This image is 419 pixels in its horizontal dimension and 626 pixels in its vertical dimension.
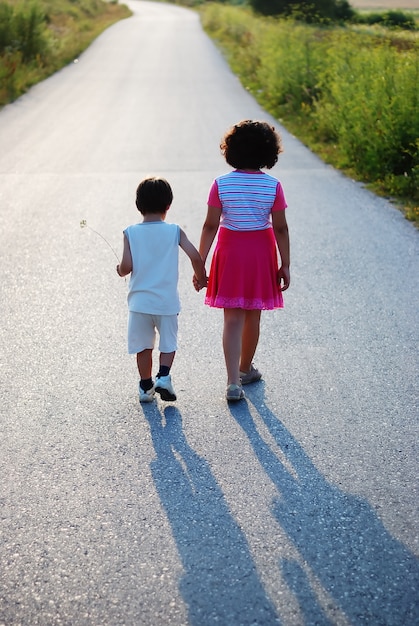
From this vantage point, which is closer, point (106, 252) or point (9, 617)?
point (9, 617)

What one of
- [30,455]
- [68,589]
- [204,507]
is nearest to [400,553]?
[204,507]

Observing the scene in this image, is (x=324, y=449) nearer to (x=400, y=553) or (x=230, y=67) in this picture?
(x=400, y=553)

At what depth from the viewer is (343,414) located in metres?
4.64

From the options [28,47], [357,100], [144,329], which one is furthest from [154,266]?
[28,47]

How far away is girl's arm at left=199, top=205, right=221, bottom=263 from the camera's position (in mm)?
4613

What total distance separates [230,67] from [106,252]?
2042 centimetres

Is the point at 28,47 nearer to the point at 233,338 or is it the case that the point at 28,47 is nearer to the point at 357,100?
the point at 357,100

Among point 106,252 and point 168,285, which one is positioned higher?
point 168,285

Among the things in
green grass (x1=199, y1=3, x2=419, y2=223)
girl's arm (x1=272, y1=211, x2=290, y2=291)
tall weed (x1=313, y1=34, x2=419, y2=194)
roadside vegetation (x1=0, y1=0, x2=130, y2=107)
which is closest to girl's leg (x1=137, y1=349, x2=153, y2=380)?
girl's arm (x1=272, y1=211, x2=290, y2=291)

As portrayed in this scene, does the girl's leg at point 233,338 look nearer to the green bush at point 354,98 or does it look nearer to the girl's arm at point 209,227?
the girl's arm at point 209,227

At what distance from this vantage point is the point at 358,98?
12.5 metres

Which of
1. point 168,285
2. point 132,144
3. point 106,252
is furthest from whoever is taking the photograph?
point 132,144

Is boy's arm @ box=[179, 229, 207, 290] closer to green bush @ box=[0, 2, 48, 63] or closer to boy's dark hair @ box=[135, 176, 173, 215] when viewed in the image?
boy's dark hair @ box=[135, 176, 173, 215]

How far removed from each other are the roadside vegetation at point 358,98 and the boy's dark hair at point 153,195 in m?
5.52
